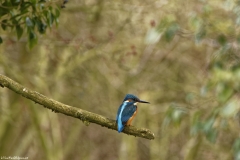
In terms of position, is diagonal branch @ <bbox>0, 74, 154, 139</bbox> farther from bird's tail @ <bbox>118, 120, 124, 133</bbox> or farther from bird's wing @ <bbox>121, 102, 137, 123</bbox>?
bird's wing @ <bbox>121, 102, 137, 123</bbox>

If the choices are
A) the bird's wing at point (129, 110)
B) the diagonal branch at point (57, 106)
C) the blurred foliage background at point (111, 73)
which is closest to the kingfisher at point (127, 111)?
the bird's wing at point (129, 110)

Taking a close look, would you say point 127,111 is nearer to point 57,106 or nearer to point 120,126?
point 120,126

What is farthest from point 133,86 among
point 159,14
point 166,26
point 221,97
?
point 221,97

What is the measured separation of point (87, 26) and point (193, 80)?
2.84 meters

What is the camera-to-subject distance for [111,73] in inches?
384

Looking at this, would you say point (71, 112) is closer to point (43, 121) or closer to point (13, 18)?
point (13, 18)

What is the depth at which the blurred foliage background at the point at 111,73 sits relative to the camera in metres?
7.98

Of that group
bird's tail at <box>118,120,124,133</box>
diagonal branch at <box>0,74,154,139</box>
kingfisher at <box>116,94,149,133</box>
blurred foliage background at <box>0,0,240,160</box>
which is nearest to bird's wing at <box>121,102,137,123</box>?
kingfisher at <box>116,94,149,133</box>

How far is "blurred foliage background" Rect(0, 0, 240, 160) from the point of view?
314 inches

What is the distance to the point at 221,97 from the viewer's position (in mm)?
4871

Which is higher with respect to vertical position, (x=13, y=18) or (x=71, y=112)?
(x=13, y=18)

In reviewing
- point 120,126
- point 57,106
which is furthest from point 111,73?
point 57,106

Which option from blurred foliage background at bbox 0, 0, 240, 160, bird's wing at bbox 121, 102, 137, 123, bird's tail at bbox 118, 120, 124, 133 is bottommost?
blurred foliage background at bbox 0, 0, 240, 160

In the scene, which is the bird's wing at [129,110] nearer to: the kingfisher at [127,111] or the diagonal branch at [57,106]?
the kingfisher at [127,111]
